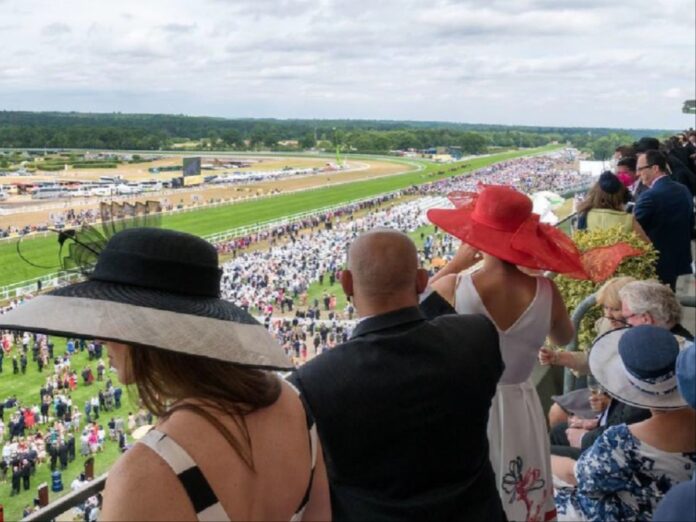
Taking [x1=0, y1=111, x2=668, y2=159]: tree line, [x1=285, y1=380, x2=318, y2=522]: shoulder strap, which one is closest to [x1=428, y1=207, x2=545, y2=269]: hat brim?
[x1=285, y1=380, x2=318, y2=522]: shoulder strap

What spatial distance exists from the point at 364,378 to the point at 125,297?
41 cm

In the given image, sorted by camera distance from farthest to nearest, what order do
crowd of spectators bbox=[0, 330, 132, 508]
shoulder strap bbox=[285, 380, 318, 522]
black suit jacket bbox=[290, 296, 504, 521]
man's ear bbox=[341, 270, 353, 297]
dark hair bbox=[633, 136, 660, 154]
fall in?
dark hair bbox=[633, 136, 660, 154] → crowd of spectators bbox=[0, 330, 132, 508] → man's ear bbox=[341, 270, 353, 297] → black suit jacket bbox=[290, 296, 504, 521] → shoulder strap bbox=[285, 380, 318, 522]

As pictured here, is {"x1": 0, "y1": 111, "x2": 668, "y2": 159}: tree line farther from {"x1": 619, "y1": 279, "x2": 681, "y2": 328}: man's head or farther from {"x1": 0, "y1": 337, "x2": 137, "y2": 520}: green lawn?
{"x1": 619, "y1": 279, "x2": 681, "y2": 328}: man's head

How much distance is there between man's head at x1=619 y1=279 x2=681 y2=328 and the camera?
1856 mm

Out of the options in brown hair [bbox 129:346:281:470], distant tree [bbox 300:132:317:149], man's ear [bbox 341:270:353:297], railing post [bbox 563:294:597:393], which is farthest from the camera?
distant tree [bbox 300:132:317:149]

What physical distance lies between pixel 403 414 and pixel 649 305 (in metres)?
1.03

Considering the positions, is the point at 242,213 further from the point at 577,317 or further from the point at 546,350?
the point at 546,350

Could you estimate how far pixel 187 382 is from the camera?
0.75 meters

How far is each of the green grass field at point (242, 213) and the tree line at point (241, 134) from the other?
0.36 m

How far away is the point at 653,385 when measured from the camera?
1360mm

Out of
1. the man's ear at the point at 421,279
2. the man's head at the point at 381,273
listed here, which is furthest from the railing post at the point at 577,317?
the man's head at the point at 381,273

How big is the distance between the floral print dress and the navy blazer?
2.07 meters

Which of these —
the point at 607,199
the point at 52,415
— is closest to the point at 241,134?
the point at 607,199

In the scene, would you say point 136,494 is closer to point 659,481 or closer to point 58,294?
point 58,294
